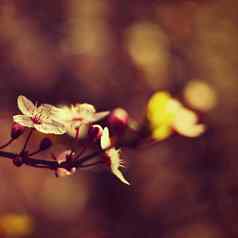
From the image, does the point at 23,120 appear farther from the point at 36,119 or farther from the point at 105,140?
the point at 105,140

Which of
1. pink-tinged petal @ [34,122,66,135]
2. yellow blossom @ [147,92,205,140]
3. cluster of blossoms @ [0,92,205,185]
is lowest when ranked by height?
yellow blossom @ [147,92,205,140]

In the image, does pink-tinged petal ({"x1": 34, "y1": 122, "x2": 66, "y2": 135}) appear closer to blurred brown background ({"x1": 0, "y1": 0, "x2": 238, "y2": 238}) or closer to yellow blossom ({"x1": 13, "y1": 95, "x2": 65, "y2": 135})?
yellow blossom ({"x1": 13, "y1": 95, "x2": 65, "y2": 135})

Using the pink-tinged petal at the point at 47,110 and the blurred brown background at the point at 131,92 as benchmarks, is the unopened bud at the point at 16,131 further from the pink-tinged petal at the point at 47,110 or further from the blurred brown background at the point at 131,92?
the blurred brown background at the point at 131,92

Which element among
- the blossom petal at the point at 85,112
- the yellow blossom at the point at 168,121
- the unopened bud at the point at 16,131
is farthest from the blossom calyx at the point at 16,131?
the yellow blossom at the point at 168,121

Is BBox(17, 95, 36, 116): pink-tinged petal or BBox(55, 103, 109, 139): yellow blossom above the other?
BBox(17, 95, 36, 116): pink-tinged petal

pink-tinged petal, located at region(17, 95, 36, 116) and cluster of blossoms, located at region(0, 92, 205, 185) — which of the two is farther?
pink-tinged petal, located at region(17, 95, 36, 116)

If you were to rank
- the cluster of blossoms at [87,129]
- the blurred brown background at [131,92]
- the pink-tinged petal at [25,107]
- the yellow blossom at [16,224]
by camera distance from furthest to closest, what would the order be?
the blurred brown background at [131,92]
the yellow blossom at [16,224]
the pink-tinged petal at [25,107]
the cluster of blossoms at [87,129]

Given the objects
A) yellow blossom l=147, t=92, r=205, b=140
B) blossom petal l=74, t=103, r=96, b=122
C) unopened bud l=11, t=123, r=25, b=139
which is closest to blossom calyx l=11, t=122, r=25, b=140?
unopened bud l=11, t=123, r=25, b=139

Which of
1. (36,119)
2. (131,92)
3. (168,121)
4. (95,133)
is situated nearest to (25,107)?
(36,119)
